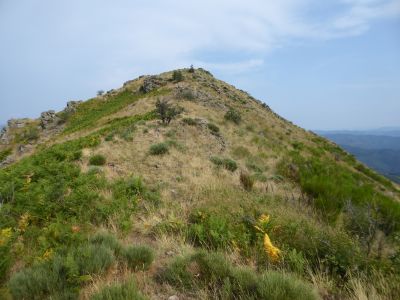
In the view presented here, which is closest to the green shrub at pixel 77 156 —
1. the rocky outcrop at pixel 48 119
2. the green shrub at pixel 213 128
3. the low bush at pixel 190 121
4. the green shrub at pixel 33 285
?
the low bush at pixel 190 121

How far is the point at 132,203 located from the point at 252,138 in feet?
53.4

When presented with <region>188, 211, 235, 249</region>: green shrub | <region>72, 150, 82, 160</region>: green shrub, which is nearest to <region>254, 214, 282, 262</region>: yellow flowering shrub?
<region>188, 211, 235, 249</region>: green shrub

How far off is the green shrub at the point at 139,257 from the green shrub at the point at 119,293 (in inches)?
31.9

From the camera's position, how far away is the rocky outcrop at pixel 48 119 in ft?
125

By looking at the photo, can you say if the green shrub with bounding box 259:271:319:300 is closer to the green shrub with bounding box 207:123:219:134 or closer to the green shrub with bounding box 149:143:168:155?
the green shrub with bounding box 149:143:168:155

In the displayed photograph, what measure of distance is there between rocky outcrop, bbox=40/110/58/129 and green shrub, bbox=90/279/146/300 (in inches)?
1502

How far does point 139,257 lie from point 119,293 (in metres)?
1.00

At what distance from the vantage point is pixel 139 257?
157 inches

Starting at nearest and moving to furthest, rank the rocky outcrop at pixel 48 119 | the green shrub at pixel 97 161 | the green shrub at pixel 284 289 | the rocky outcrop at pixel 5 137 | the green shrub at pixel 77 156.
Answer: the green shrub at pixel 284 289
the green shrub at pixel 97 161
the green shrub at pixel 77 156
the rocky outcrop at pixel 5 137
the rocky outcrop at pixel 48 119

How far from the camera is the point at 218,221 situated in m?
4.84

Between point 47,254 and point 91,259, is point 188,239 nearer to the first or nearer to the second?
point 91,259

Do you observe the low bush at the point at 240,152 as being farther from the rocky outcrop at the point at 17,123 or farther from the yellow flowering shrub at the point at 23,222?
the rocky outcrop at the point at 17,123

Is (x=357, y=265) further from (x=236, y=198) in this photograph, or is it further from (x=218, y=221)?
(x=236, y=198)

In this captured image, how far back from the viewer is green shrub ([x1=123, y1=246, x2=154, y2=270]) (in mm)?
3924
